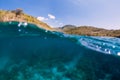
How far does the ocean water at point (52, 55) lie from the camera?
1683cm

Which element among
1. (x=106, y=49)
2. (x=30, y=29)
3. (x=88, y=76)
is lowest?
(x=88, y=76)

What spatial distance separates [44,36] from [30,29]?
7.05ft

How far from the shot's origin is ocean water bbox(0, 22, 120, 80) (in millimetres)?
16828

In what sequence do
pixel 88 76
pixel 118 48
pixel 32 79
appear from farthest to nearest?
1. pixel 118 48
2. pixel 88 76
3. pixel 32 79

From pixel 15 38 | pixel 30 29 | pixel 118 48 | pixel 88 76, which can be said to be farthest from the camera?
pixel 15 38

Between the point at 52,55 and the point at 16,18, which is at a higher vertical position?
the point at 16,18

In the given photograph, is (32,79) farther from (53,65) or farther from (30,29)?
(30,29)

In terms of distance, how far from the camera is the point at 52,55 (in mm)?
21609

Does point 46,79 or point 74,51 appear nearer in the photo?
point 46,79

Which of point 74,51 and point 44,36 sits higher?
point 44,36

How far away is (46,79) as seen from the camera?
52.7 ft

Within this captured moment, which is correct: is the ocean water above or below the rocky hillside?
below

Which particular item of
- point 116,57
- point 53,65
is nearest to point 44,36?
point 53,65

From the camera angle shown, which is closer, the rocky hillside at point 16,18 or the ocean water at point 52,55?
the ocean water at point 52,55
